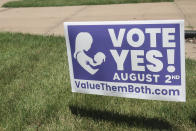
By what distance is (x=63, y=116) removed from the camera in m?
3.41

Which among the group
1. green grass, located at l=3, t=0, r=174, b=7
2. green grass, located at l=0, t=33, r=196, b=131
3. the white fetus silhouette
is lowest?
green grass, located at l=3, t=0, r=174, b=7

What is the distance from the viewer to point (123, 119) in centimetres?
325

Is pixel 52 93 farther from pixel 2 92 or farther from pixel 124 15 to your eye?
pixel 124 15

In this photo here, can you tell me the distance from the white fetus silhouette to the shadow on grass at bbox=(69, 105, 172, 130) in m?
0.60

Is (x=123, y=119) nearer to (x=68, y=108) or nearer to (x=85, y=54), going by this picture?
(x=68, y=108)

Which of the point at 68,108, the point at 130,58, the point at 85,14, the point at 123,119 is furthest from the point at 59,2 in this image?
the point at 130,58

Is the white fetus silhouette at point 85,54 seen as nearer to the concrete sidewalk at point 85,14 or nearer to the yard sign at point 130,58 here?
the yard sign at point 130,58

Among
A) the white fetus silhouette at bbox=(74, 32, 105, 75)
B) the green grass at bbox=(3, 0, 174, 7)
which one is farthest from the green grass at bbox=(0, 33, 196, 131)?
the green grass at bbox=(3, 0, 174, 7)

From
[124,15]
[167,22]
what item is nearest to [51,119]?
[167,22]

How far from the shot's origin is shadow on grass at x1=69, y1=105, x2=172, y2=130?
310cm

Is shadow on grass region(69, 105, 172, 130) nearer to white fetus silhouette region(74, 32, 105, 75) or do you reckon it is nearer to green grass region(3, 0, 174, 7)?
white fetus silhouette region(74, 32, 105, 75)

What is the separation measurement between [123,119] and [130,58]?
2.59 feet

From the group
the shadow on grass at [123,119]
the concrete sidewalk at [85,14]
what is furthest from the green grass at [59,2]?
the shadow on grass at [123,119]

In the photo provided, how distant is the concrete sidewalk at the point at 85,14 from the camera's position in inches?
300
